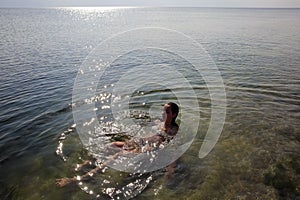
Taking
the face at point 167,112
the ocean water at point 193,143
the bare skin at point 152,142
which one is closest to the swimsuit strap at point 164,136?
the bare skin at point 152,142

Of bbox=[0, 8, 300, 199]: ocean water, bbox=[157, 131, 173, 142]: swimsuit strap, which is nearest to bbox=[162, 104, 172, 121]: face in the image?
bbox=[157, 131, 173, 142]: swimsuit strap

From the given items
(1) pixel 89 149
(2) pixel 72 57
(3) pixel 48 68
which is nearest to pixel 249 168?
(1) pixel 89 149

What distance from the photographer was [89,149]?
9.63 m

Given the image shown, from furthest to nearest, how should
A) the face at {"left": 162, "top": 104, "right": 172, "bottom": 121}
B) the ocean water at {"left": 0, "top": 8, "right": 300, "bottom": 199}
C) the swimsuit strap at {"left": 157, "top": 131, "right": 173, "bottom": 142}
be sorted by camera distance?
the swimsuit strap at {"left": 157, "top": 131, "right": 173, "bottom": 142} → the face at {"left": 162, "top": 104, "right": 172, "bottom": 121} → the ocean water at {"left": 0, "top": 8, "right": 300, "bottom": 199}

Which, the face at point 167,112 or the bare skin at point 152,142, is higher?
the face at point 167,112

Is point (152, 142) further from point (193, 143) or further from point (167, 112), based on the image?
point (193, 143)

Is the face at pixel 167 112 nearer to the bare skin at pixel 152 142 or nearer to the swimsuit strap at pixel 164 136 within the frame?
the bare skin at pixel 152 142

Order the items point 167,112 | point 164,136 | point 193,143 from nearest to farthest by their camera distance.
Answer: point 167,112 → point 164,136 → point 193,143

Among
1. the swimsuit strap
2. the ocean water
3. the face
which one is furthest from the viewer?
the swimsuit strap

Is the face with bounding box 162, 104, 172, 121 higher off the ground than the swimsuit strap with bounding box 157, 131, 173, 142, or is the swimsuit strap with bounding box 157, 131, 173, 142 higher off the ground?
the face with bounding box 162, 104, 172, 121

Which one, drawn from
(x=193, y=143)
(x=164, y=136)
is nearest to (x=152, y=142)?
(x=164, y=136)

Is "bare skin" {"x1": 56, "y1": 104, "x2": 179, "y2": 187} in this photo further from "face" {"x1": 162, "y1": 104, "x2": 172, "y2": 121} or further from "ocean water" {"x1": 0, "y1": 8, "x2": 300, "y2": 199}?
"ocean water" {"x1": 0, "y1": 8, "x2": 300, "y2": 199}

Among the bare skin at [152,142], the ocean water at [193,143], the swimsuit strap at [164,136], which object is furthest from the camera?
the swimsuit strap at [164,136]

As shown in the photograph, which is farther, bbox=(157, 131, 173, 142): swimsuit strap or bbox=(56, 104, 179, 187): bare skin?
bbox=(157, 131, 173, 142): swimsuit strap
